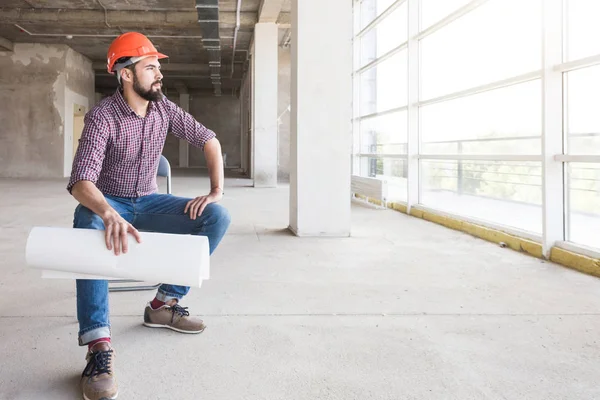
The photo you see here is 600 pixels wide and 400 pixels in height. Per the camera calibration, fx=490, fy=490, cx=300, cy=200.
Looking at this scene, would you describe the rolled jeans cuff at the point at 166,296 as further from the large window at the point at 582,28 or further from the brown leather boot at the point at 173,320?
the large window at the point at 582,28

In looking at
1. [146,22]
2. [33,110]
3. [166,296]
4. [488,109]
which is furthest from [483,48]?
[33,110]

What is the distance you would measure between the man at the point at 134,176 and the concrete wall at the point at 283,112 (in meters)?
13.0

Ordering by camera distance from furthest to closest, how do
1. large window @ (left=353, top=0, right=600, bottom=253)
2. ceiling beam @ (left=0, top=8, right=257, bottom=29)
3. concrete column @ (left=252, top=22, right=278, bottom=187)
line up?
1. concrete column @ (left=252, top=22, right=278, bottom=187)
2. ceiling beam @ (left=0, top=8, right=257, bottom=29)
3. large window @ (left=353, top=0, right=600, bottom=253)

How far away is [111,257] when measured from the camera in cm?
180

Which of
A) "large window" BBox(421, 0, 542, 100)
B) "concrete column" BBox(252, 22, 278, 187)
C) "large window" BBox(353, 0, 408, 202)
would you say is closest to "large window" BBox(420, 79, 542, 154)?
"large window" BBox(421, 0, 542, 100)

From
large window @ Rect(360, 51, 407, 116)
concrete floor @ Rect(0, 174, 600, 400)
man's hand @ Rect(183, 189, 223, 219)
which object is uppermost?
large window @ Rect(360, 51, 407, 116)

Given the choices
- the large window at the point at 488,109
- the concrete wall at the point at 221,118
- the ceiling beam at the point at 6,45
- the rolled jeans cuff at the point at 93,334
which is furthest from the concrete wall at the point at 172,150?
the rolled jeans cuff at the point at 93,334

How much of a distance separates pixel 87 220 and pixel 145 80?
705 mm

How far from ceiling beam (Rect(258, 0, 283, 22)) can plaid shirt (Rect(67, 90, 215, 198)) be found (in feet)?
30.3

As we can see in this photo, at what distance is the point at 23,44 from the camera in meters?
15.5

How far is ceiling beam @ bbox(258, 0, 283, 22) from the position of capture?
1098 centimetres

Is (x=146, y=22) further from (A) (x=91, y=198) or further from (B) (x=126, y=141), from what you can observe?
(A) (x=91, y=198)

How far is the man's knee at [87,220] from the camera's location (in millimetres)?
1967

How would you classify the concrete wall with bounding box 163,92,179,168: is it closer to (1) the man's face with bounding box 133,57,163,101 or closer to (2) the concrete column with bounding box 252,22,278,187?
(2) the concrete column with bounding box 252,22,278,187
